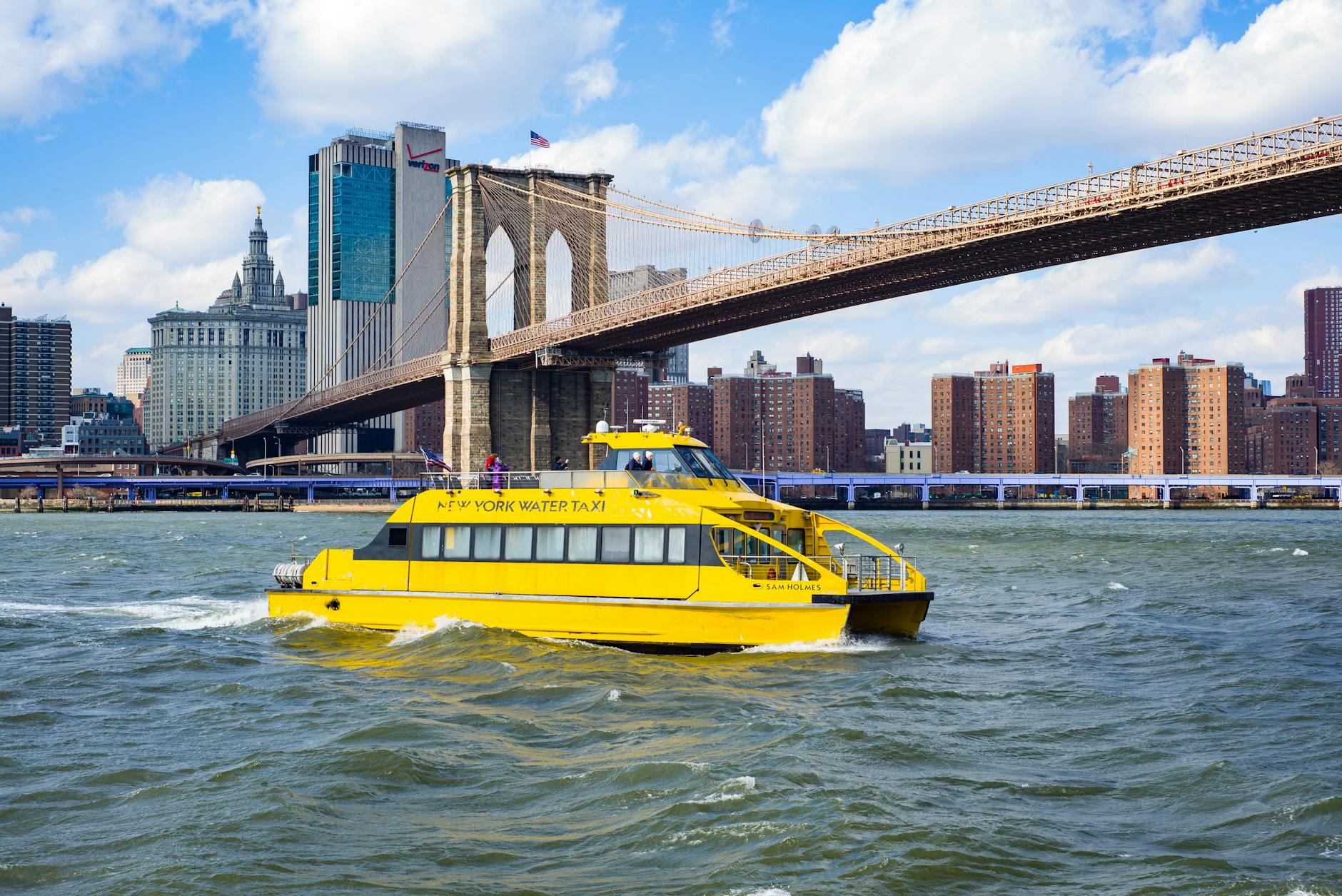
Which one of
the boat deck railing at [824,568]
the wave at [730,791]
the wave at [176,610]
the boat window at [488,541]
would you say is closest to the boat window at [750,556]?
the boat deck railing at [824,568]

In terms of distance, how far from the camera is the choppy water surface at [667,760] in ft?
33.3

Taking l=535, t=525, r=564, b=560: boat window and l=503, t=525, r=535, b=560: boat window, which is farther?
l=503, t=525, r=535, b=560: boat window

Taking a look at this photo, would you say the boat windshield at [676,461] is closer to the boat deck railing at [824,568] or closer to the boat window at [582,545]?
the boat window at [582,545]

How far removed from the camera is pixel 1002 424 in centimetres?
19938

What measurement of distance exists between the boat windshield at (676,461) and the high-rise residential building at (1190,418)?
174 m

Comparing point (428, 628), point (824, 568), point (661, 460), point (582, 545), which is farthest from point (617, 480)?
point (428, 628)

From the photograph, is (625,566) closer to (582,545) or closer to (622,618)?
(622,618)

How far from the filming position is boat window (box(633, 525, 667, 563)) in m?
20.0

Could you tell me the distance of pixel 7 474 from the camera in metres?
146

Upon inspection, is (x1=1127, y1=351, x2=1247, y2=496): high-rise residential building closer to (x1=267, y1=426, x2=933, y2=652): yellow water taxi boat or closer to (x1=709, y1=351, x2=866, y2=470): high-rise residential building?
(x1=709, y1=351, x2=866, y2=470): high-rise residential building

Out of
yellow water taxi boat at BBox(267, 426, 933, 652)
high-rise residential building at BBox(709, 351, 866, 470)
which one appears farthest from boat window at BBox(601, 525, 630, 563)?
high-rise residential building at BBox(709, 351, 866, 470)

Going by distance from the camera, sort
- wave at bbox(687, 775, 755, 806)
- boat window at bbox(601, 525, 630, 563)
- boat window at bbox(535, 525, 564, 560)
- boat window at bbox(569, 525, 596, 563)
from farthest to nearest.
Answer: boat window at bbox(535, 525, 564, 560), boat window at bbox(569, 525, 596, 563), boat window at bbox(601, 525, 630, 563), wave at bbox(687, 775, 755, 806)

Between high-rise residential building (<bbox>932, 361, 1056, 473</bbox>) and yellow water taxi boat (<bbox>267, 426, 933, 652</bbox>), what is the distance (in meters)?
180

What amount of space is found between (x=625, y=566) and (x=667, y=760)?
7.16 meters
